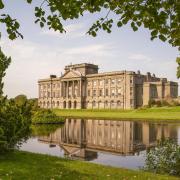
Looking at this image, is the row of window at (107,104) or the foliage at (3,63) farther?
the row of window at (107,104)

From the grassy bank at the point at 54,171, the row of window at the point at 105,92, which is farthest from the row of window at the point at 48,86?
the grassy bank at the point at 54,171

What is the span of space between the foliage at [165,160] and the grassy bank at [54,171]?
1649 mm

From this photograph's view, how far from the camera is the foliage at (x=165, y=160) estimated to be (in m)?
14.7

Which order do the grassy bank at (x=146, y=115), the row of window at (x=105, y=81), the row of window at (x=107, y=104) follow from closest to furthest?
the grassy bank at (x=146, y=115) < the row of window at (x=105, y=81) < the row of window at (x=107, y=104)

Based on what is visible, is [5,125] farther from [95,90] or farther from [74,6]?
[95,90]

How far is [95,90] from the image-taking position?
118812mm

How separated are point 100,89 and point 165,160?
4035 inches

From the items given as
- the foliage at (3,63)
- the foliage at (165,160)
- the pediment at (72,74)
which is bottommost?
the foliage at (165,160)

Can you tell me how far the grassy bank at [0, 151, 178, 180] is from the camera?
11.7m

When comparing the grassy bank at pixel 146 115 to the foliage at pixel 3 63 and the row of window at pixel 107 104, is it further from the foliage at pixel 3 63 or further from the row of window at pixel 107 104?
the foliage at pixel 3 63

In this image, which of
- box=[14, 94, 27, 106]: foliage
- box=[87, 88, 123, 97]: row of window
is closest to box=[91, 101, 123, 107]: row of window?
box=[87, 88, 123, 97]: row of window

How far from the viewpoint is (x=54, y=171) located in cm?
1262

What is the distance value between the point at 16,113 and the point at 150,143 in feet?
48.4

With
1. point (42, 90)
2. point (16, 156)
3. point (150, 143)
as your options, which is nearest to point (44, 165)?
point (16, 156)
